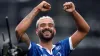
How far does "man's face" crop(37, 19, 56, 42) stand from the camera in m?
6.48

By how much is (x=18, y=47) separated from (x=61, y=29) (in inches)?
177

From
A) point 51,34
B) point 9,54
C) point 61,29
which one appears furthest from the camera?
point 61,29

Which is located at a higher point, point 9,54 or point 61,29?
point 9,54

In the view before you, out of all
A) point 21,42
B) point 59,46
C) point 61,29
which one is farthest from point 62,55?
point 61,29

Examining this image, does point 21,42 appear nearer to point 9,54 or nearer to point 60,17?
point 9,54

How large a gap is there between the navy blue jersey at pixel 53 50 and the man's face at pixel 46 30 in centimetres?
12

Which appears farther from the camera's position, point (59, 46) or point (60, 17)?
point (60, 17)

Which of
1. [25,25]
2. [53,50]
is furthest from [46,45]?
[25,25]

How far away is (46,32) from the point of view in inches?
255

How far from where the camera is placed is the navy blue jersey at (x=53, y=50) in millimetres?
6609

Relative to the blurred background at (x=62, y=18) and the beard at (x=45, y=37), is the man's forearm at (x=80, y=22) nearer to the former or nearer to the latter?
the beard at (x=45, y=37)

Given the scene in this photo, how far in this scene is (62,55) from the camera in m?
6.66

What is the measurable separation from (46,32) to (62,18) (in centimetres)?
407

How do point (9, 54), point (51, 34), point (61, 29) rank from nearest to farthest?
point (9, 54)
point (51, 34)
point (61, 29)
